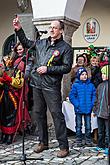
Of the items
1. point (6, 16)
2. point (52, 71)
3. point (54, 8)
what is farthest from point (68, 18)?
point (6, 16)

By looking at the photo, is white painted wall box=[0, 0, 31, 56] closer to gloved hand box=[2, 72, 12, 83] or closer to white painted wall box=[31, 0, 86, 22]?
white painted wall box=[31, 0, 86, 22]

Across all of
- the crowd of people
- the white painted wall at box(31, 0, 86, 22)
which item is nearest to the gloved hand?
the crowd of people

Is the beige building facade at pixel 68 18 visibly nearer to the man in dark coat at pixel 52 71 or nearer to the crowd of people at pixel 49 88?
the crowd of people at pixel 49 88

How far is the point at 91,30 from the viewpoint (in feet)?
37.9

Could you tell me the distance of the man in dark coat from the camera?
555cm

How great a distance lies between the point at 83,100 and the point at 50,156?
123 centimetres

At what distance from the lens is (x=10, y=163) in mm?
5363

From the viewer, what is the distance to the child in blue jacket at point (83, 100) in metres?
6.52

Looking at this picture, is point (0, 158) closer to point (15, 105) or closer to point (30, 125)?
point (15, 105)

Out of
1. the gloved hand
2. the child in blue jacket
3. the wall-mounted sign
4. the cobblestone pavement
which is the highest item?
the wall-mounted sign

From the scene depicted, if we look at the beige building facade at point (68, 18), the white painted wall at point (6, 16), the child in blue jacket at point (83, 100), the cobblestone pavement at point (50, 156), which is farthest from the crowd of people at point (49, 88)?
the white painted wall at point (6, 16)

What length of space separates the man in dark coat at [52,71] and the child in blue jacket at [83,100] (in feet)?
3.04

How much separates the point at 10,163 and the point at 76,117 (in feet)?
5.61

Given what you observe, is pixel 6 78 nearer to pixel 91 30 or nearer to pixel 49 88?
pixel 49 88
